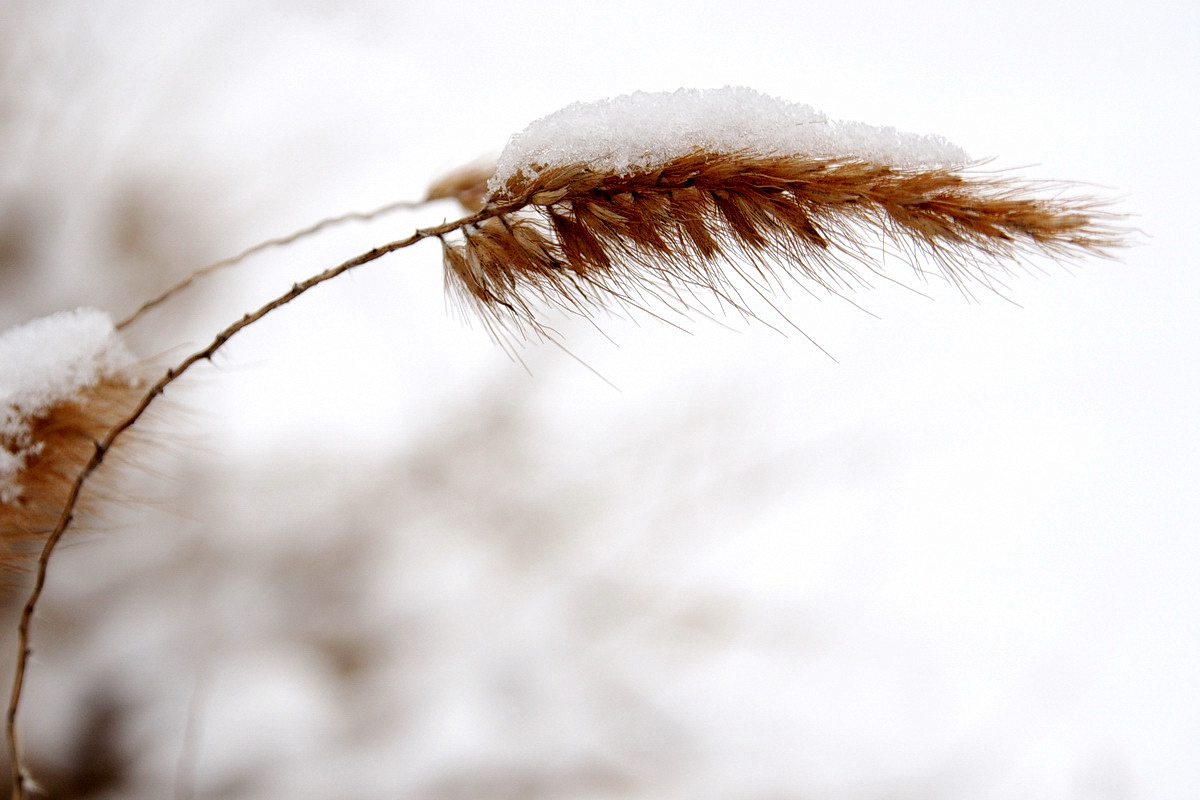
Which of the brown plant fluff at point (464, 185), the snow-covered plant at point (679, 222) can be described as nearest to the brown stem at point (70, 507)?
the snow-covered plant at point (679, 222)

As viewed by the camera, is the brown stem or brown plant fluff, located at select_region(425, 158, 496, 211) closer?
the brown stem

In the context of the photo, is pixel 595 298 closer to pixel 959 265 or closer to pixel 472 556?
pixel 959 265

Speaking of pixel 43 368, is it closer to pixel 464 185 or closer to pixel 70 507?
pixel 70 507

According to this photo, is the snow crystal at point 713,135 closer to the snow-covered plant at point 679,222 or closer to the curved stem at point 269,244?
the snow-covered plant at point 679,222

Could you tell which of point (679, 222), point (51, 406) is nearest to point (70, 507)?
point (51, 406)

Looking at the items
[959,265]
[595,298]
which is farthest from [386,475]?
[959,265]

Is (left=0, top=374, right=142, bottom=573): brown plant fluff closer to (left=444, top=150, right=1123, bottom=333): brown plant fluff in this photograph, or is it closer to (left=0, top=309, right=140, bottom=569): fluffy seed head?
(left=0, top=309, right=140, bottom=569): fluffy seed head

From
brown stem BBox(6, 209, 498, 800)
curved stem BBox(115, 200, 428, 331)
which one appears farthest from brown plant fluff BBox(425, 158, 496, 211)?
brown stem BBox(6, 209, 498, 800)
